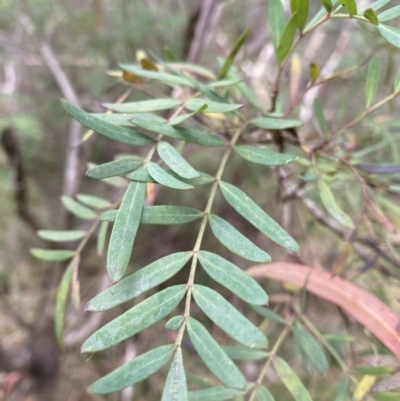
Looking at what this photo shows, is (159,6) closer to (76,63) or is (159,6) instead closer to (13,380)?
(76,63)

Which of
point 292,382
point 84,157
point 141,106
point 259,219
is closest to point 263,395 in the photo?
point 292,382

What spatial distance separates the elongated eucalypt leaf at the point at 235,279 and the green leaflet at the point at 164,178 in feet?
0.17

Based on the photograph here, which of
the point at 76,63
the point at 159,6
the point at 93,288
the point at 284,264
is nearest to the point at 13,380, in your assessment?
the point at 93,288

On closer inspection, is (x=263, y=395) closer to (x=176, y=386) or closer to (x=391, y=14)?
(x=176, y=386)

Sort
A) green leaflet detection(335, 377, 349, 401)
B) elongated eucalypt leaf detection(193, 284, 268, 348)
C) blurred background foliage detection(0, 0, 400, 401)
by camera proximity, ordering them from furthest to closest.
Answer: blurred background foliage detection(0, 0, 400, 401), green leaflet detection(335, 377, 349, 401), elongated eucalypt leaf detection(193, 284, 268, 348)

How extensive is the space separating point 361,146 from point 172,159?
387 mm

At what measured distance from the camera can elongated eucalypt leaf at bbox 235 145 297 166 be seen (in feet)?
0.82

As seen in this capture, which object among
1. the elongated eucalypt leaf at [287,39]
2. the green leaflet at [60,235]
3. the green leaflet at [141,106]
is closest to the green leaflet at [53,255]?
the green leaflet at [60,235]

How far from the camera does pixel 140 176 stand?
23 centimetres

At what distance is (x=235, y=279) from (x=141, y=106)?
0.15 metres

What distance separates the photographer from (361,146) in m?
0.52

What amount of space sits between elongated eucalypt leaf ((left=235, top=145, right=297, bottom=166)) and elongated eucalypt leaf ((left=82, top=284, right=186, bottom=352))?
0.11 m

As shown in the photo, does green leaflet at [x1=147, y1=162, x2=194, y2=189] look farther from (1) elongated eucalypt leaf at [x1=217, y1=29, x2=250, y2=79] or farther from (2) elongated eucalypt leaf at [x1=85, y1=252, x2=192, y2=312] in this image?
(1) elongated eucalypt leaf at [x1=217, y1=29, x2=250, y2=79]

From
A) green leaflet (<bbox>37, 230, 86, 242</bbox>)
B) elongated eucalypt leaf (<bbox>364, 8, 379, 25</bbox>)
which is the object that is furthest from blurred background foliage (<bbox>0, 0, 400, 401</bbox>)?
elongated eucalypt leaf (<bbox>364, 8, 379, 25</bbox>)
